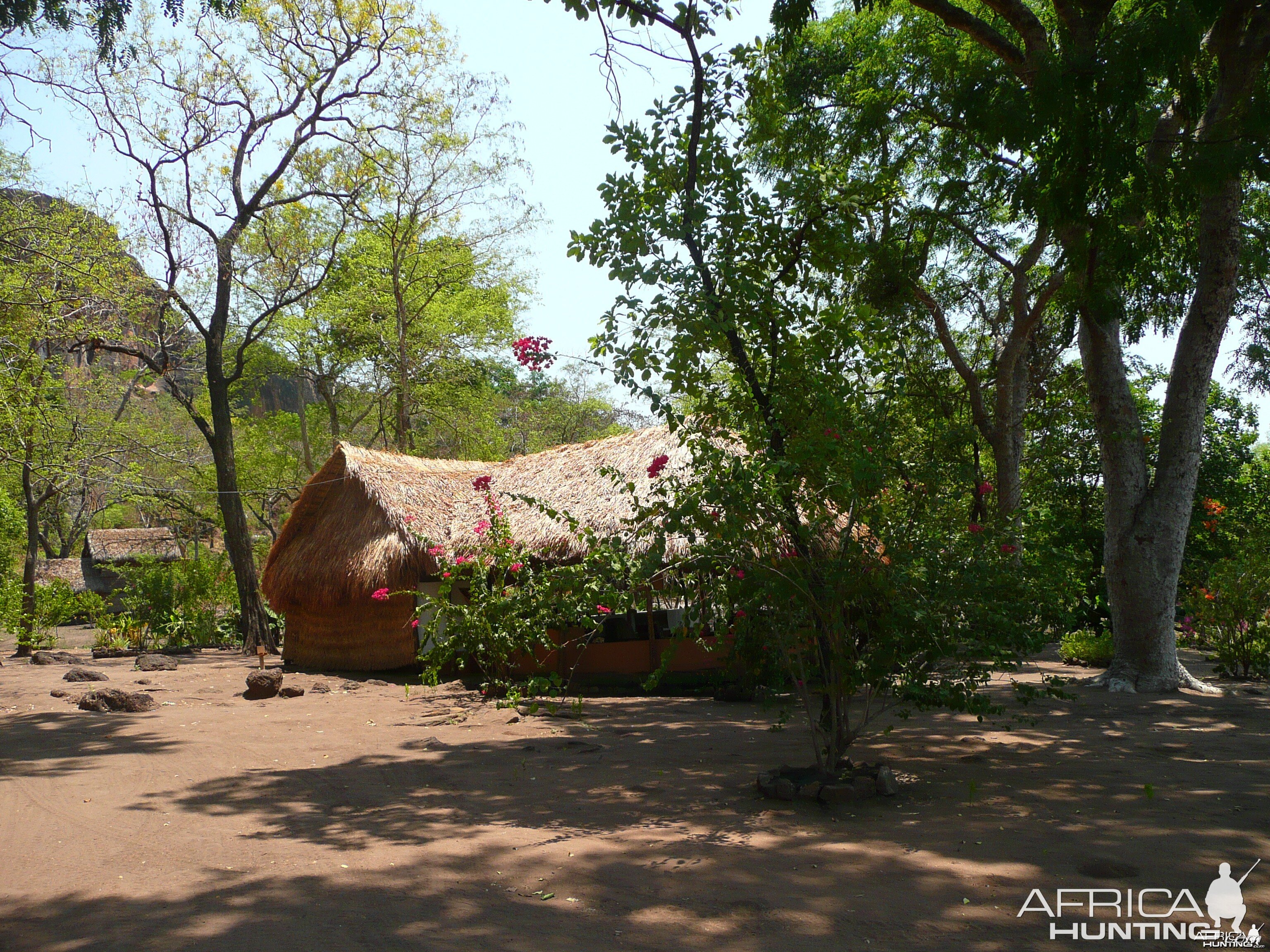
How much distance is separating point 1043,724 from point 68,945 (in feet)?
23.1

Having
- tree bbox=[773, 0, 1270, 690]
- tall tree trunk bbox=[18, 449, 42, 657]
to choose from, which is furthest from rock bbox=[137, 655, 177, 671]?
tree bbox=[773, 0, 1270, 690]

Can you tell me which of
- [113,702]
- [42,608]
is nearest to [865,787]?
[113,702]

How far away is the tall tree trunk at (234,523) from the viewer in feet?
52.8

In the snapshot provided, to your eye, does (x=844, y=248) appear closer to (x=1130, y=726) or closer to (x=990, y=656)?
(x=990, y=656)

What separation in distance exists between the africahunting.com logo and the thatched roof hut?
7.98 meters

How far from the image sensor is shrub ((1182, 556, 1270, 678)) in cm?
924

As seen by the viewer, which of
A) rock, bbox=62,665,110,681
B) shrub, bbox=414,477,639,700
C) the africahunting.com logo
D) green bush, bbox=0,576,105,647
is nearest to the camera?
the africahunting.com logo

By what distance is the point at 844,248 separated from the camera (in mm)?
5363

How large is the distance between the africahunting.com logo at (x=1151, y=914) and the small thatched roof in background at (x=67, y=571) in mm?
30299

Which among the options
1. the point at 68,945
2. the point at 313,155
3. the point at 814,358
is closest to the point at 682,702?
the point at 814,358

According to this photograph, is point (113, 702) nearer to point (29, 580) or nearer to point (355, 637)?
point (355, 637)

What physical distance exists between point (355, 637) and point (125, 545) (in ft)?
69.7

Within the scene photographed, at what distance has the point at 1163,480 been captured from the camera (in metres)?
8.79

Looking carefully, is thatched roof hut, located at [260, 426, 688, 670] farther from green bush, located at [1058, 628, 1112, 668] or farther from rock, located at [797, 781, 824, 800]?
rock, located at [797, 781, 824, 800]
